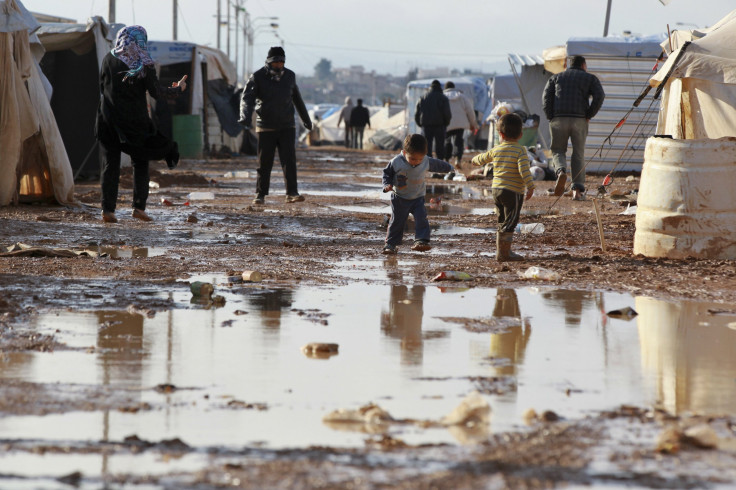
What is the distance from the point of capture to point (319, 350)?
4.79 meters

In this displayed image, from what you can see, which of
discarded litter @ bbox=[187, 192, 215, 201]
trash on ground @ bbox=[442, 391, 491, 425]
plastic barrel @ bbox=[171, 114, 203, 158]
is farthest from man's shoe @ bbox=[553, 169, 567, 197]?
plastic barrel @ bbox=[171, 114, 203, 158]

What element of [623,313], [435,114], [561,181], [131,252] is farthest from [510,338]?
[435,114]

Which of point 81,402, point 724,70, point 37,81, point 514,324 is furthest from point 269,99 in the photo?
point 81,402

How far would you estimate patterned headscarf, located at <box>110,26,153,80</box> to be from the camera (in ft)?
32.9

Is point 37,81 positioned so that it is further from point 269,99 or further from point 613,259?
point 613,259

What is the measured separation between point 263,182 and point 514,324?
25.6 feet

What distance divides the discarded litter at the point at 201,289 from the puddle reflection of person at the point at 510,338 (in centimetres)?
165

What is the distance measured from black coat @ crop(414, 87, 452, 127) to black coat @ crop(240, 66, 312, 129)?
8.03 meters

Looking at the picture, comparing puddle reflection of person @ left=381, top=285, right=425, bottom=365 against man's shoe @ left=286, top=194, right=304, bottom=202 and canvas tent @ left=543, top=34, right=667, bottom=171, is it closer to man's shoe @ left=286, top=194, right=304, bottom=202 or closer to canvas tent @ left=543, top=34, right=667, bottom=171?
man's shoe @ left=286, top=194, right=304, bottom=202

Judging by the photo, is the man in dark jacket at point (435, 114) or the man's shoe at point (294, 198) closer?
the man's shoe at point (294, 198)

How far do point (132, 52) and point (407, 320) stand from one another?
551 centimetres

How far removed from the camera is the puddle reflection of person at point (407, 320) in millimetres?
4879

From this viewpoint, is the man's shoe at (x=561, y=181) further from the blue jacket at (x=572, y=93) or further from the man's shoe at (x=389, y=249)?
the man's shoe at (x=389, y=249)

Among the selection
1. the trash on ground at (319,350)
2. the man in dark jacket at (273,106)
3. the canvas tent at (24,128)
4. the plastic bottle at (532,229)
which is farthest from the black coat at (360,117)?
the trash on ground at (319,350)
